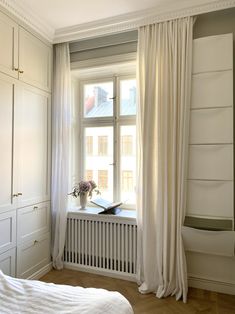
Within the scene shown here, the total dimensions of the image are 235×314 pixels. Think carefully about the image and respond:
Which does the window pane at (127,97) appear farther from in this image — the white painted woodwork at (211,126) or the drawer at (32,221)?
the drawer at (32,221)

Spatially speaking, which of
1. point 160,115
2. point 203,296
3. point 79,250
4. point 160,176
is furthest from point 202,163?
point 79,250

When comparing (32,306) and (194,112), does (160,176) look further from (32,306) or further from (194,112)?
(32,306)

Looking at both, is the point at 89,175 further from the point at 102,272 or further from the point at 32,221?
the point at 102,272

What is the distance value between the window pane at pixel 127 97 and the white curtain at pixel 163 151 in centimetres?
50

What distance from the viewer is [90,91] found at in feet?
10.8

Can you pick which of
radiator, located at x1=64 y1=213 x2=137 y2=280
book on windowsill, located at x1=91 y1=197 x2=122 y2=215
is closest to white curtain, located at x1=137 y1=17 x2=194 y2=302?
radiator, located at x1=64 y1=213 x2=137 y2=280

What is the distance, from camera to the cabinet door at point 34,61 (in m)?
2.48

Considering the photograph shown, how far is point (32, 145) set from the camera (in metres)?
2.63

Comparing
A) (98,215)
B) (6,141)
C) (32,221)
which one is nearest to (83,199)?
(98,215)

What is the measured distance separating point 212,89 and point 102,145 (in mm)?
1500

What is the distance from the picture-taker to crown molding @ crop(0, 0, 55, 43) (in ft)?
7.44

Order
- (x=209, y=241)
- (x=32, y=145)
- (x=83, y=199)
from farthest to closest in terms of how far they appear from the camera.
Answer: (x=83, y=199), (x=32, y=145), (x=209, y=241)

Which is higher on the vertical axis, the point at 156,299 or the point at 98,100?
the point at 98,100

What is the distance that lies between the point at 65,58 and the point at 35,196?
1677 mm
